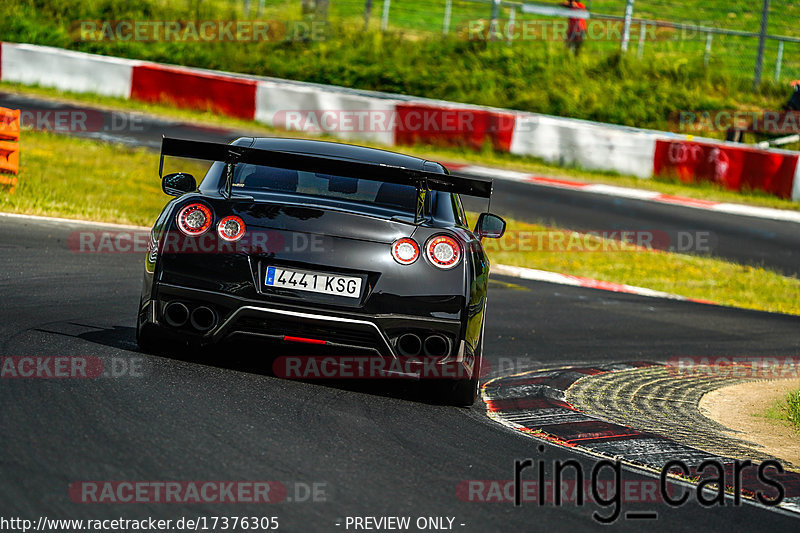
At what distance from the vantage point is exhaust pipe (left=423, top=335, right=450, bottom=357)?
18.4 ft

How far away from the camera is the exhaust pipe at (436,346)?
5.61 m

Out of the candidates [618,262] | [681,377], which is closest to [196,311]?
[681,377]

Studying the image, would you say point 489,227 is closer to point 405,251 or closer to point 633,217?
point 405,251

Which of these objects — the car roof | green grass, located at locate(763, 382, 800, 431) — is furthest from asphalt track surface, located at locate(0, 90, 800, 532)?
green grass, located at locate(763, 382, 800, 431)

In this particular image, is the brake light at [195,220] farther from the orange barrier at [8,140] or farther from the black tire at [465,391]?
the orange barrier at [8,140]

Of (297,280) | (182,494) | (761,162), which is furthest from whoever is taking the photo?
(761,162)

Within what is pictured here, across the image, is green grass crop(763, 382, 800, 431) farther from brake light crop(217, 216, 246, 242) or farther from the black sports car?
brake light crop(217, 216, 246, 242)

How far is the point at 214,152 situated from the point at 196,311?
0.80 metres

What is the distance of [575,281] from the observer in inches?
503

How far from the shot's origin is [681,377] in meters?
7.99

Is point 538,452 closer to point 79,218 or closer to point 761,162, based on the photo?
point 79,218

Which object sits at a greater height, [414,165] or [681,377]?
[414,165]

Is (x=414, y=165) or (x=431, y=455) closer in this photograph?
(x=431, y=455)

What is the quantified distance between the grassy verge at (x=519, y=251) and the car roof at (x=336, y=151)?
6.07m
